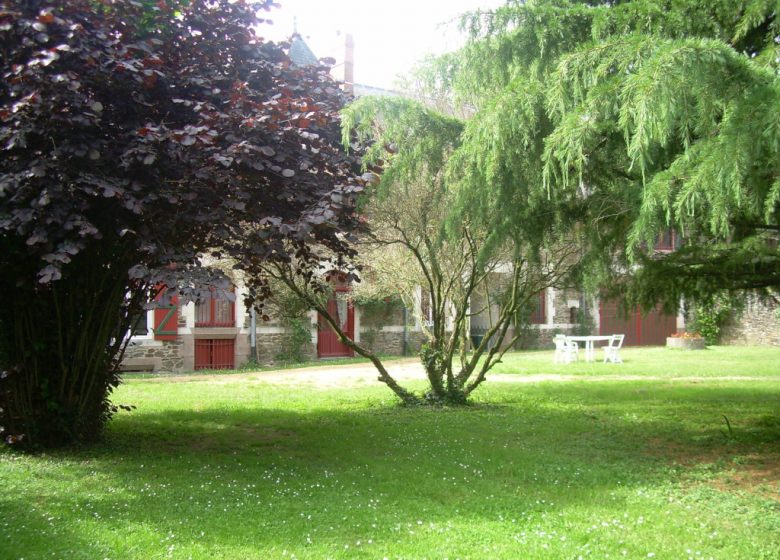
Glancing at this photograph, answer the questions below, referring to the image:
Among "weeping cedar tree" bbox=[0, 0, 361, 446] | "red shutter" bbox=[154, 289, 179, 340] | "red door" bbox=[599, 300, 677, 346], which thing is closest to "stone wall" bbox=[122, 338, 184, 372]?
"red shutter" bbox=[154, 289, 179, 340]

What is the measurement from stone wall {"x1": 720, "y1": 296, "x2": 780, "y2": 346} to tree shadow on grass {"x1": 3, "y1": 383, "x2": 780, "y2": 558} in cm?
1644

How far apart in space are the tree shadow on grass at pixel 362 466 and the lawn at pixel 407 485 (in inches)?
0.9

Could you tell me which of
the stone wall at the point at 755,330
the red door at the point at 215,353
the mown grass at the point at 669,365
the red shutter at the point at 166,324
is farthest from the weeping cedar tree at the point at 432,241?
the stone wall at the point at 755,330

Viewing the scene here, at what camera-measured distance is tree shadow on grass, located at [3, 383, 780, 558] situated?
183 inches

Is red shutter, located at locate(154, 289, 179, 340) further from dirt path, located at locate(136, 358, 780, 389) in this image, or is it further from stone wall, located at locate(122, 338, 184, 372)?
dirt path, located at locate(136, 358, 780, 389)

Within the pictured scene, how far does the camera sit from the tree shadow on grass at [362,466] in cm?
464

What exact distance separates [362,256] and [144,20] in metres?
6.42

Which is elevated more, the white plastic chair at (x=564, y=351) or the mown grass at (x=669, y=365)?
the white plastic chair at (x=564, y=351)

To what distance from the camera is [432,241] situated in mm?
9328

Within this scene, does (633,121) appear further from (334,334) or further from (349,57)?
(349,57)

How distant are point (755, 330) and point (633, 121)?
2467cm

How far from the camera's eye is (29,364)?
6742 millimetres

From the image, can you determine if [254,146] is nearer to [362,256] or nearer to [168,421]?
[168,421]

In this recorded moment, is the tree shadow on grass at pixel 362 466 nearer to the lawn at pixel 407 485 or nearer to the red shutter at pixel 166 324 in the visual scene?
the lawn at pixel 407 485
